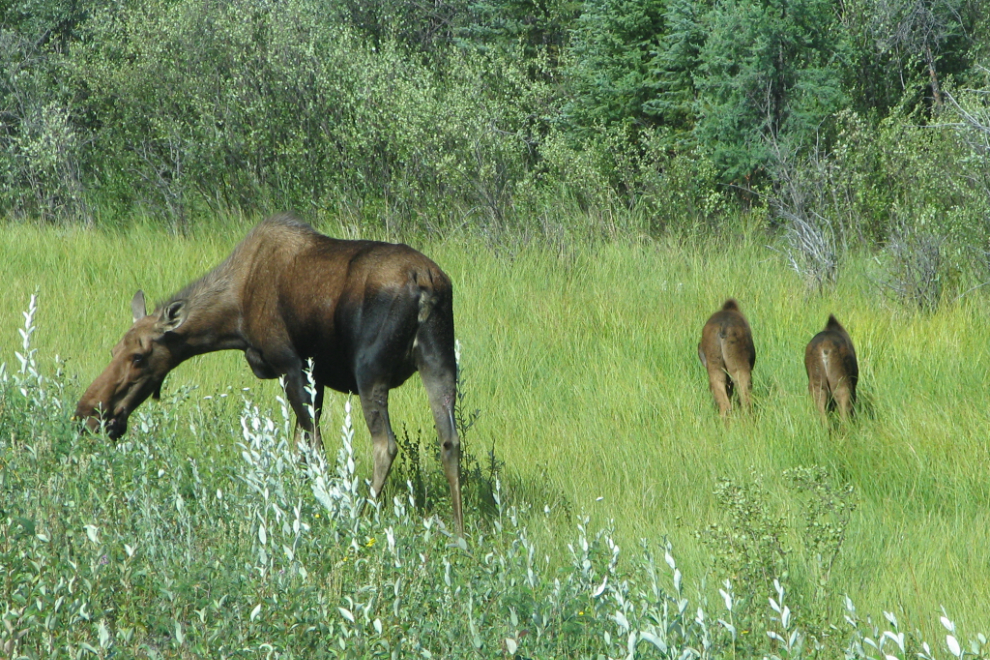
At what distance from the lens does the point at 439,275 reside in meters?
5.62

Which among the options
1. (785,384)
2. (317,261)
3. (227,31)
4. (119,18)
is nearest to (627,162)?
(227,31)

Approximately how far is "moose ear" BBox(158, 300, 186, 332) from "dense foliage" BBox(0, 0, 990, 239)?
6.61m

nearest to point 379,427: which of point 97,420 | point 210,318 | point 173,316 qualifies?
point 210,318

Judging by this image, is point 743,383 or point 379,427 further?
point 743,383

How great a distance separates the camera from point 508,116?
20.2 m

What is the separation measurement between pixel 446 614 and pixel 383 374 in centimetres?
192

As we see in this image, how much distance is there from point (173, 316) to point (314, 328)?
108 cm

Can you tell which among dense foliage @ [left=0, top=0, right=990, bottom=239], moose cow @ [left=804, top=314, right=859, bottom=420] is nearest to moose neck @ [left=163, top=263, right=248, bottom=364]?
moose cow @ [left=804, top=314, right=859, bottom=420]

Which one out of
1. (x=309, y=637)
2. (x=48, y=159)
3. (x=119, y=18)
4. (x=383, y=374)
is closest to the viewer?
(x=309, y=637)

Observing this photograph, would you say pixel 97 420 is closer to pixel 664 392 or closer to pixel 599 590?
pixel 599 590

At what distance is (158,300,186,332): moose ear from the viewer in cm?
620

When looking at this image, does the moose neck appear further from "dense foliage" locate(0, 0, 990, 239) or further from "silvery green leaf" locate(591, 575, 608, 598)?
"dense foliage" locate(0, 0, 990, 239)

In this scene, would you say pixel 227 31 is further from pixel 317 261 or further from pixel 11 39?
pixel 317 261

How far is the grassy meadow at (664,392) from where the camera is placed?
5.27 m
